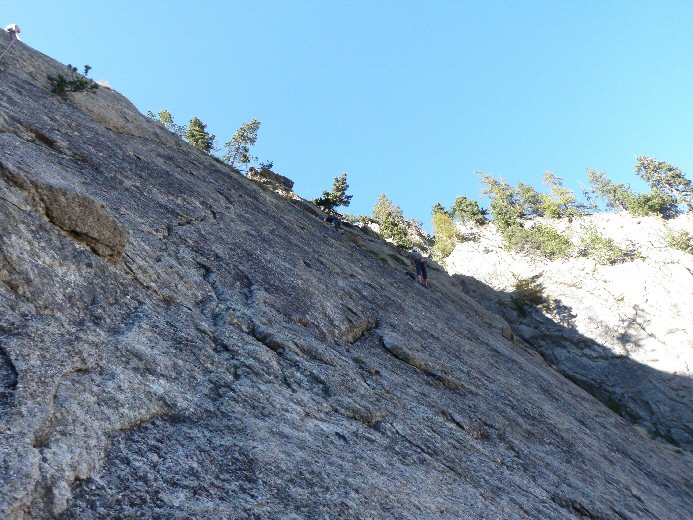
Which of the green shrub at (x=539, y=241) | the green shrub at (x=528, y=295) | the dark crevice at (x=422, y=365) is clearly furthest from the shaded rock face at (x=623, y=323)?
the dark crevice at (x=422, y=365)

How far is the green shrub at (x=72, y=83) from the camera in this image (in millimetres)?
24312

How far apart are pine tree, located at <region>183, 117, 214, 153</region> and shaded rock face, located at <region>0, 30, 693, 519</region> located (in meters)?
48.0

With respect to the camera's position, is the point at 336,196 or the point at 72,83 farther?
the point at 336,196

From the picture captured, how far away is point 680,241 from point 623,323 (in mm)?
21246

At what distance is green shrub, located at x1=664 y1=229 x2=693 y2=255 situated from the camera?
60781mm

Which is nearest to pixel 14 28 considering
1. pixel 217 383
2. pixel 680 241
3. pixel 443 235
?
pixel 217 383

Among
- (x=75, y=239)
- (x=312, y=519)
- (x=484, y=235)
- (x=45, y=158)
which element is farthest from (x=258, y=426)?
(x=484, y=235)

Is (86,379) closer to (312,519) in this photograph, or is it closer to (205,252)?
(312,519)

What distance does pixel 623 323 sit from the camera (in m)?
47.8

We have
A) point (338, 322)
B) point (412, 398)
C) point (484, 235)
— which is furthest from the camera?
point (484, 235)

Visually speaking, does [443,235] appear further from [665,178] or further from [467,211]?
[665,178]

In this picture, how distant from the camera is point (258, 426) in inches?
321

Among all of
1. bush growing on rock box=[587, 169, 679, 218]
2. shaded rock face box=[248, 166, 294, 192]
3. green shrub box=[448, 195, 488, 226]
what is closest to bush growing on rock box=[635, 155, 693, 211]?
bush growing on rock box=[587, 169, 679, 218]

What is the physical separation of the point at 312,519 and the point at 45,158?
11.9 m
